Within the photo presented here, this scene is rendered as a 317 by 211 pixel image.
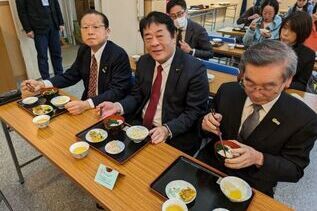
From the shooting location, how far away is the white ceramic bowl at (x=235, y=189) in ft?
3.01

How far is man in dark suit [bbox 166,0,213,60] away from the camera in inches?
107

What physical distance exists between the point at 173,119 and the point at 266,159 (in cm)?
68

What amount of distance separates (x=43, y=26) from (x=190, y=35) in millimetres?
2192

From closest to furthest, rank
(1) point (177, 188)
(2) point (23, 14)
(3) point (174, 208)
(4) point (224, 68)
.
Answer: (3) point (174, 208), (1) point (177, 188), (4) point (224, 68), (2) point (23, 14)

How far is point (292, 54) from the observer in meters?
1.03

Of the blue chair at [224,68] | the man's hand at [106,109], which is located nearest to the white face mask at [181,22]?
the blue chair at [224,68]

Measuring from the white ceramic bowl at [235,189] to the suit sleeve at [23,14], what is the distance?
348cm

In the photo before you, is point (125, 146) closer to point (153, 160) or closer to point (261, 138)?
point (153, 160)

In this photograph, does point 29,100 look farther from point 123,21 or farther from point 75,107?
point 123,21

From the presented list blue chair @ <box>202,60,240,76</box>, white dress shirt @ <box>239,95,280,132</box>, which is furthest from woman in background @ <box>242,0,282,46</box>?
white dress shirt @ <box>239,95,280,132</box>

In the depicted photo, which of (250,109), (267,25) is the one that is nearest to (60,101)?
(250,109)

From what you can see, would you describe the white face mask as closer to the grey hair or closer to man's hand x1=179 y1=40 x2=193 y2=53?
man's hand x1=179 y1=40 x2=193 y2=53

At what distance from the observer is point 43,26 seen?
3.46 m

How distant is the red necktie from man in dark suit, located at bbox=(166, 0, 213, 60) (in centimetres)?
120
